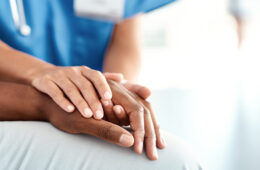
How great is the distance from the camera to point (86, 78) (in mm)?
594

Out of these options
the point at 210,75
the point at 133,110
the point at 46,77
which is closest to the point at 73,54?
the point at 46,77

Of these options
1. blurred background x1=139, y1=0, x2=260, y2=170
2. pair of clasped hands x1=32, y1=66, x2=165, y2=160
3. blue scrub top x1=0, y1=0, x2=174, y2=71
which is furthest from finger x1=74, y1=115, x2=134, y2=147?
blurred background x1=139, y1=0, x2=260, y2=170

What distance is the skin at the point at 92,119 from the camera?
1.59 ft

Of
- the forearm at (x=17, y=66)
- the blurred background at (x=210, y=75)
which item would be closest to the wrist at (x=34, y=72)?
the forearm at (x=17, y=66)

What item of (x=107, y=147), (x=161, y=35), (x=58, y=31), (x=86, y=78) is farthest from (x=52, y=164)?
(x=161, y=35)

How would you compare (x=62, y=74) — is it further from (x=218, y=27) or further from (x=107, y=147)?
(x=218, y=27)

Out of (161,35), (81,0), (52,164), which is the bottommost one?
(161,35)

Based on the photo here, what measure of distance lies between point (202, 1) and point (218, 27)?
0.75ft

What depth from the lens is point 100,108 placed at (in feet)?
1.76

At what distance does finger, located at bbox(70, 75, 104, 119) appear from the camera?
53 cm

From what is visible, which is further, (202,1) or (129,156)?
(202,1)

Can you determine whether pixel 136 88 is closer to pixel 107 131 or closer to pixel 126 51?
pixel 107 131

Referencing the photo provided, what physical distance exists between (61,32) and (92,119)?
54 cm

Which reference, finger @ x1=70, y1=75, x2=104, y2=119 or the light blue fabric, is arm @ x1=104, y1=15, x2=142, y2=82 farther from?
the light blue fabric
